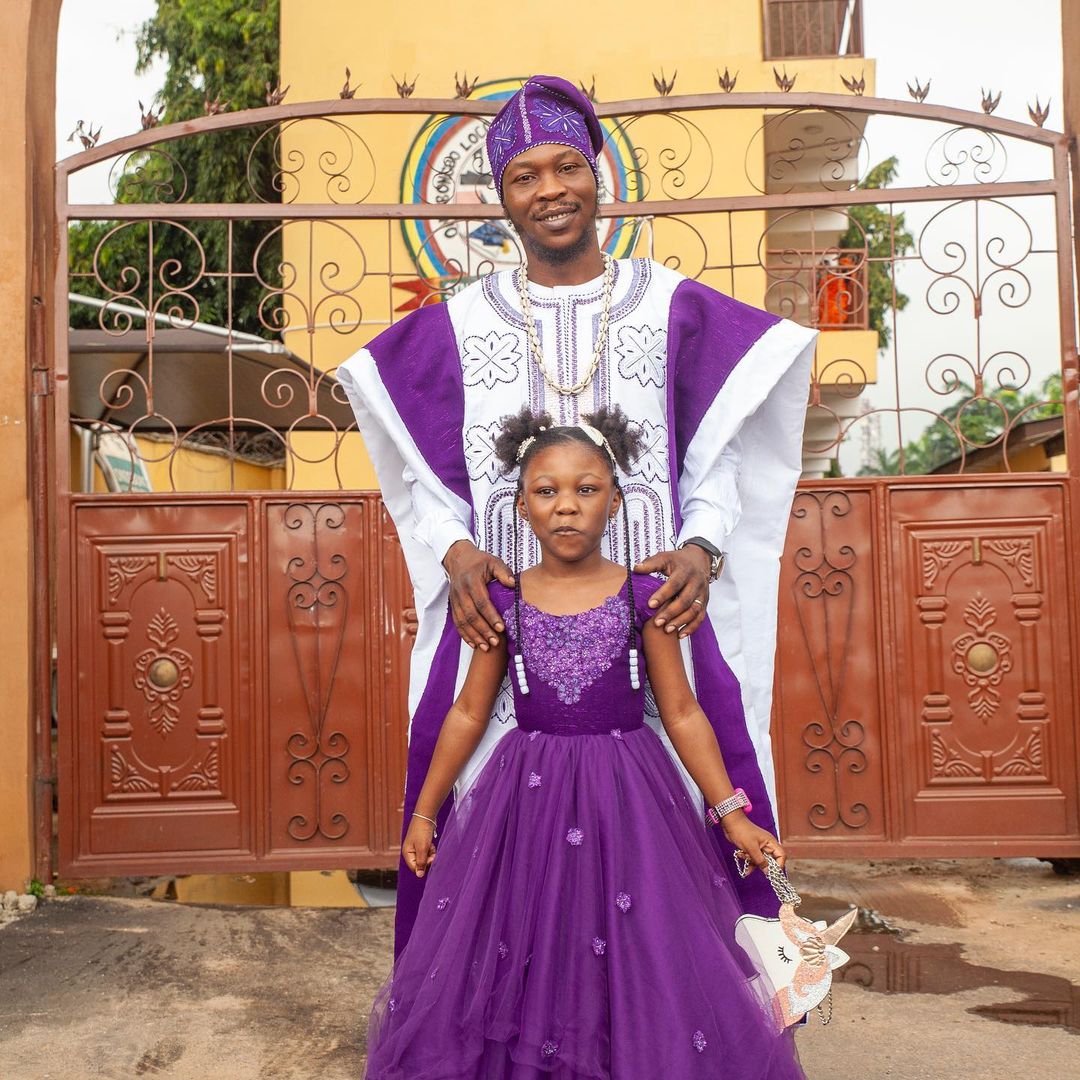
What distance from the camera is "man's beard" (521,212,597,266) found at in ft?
8.39

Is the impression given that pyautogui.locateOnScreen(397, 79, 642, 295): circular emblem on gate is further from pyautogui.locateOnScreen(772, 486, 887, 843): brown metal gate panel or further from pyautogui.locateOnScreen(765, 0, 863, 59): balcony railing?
pyautogui.locateOnScreen(772, 486, 887, 843): brown metal gate panel

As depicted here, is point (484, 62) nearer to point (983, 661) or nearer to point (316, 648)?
point (316, 648)

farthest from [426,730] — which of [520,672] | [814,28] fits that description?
[814,28]

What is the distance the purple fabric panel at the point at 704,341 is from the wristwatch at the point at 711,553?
0.22m

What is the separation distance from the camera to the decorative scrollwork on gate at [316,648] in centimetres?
484

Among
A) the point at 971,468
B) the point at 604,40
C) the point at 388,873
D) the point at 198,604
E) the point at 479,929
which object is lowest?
the point at 388,873

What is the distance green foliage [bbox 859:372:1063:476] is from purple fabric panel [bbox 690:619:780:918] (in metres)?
2.17

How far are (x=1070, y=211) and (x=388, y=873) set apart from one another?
168 inches

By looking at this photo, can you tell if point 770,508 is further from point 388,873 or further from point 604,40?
point 604,40

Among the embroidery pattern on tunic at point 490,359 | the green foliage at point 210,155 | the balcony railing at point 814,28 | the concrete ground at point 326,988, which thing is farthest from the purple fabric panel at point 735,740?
the green foliage at point 210,155

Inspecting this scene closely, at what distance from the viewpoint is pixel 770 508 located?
107 inches

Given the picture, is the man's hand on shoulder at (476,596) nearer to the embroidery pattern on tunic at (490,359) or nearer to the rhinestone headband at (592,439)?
the rhinestone headband at (592,439)

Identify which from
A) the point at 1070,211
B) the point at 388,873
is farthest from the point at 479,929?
the point at 388,873

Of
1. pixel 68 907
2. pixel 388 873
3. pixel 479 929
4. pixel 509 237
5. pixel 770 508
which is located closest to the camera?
pixel 479 929
